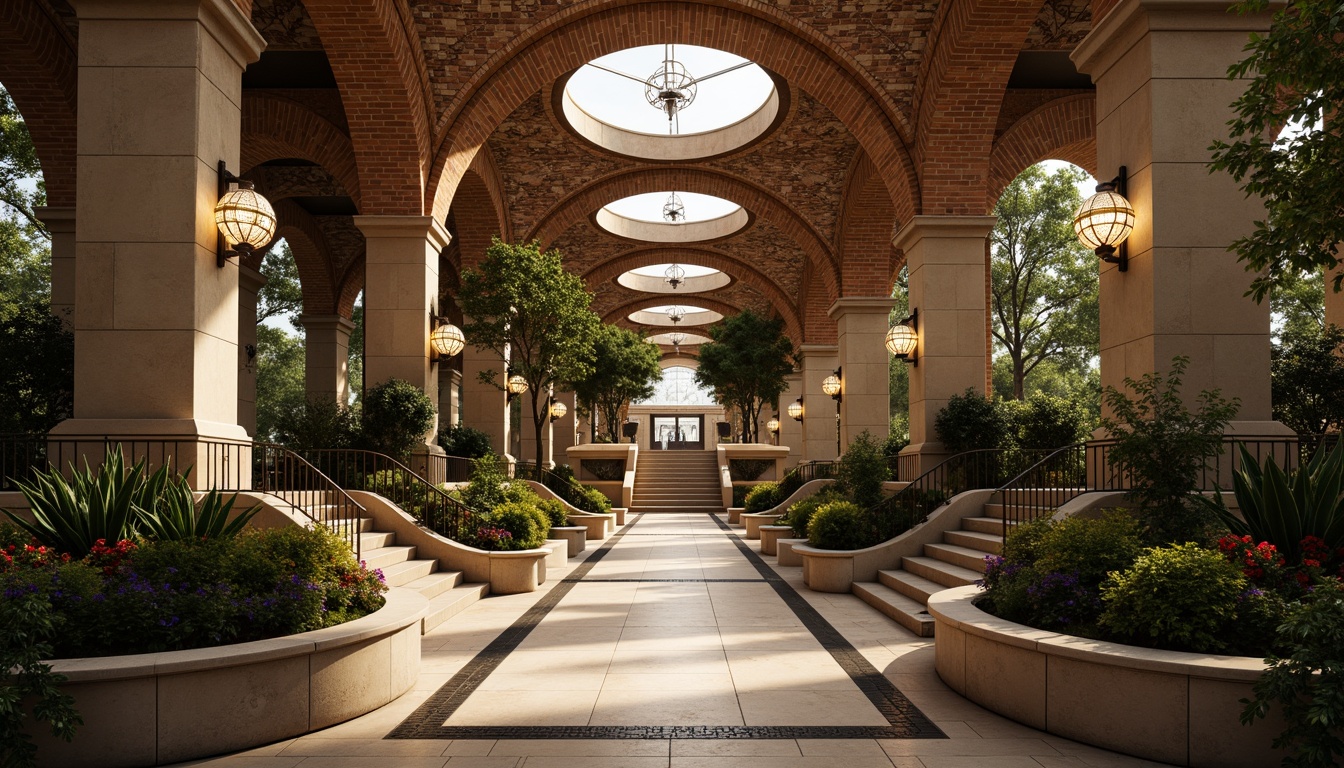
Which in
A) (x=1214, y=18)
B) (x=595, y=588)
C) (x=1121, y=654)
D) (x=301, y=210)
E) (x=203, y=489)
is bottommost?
(x=595, y=588)

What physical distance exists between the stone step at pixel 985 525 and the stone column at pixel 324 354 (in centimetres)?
1742

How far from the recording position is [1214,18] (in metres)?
7.92

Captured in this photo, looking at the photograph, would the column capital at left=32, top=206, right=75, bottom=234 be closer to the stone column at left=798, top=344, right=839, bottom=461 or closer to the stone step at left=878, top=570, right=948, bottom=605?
the stone step at left=878, top=570, right=948, bottom=605

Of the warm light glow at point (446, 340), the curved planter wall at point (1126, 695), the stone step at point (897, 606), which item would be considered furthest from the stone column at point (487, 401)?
the curved planter wall at point (1126, 695)

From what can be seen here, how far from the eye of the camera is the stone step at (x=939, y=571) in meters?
8.52

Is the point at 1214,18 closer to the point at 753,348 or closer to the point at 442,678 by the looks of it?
the point at 442,678

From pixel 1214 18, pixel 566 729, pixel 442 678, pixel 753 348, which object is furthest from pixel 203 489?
pixel 753 348

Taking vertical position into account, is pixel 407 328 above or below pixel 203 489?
above

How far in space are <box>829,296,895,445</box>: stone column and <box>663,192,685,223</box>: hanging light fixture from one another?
752 cm

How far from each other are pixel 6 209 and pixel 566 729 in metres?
24.3

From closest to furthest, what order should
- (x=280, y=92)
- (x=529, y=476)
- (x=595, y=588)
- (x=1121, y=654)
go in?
(x=1121, y=654), (x=595, y=588), (x=280, y=92), (x=529, y=476)

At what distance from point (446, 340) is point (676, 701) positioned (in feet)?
32.4

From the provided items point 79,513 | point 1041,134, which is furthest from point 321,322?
point 79,513

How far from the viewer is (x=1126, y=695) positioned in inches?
181
